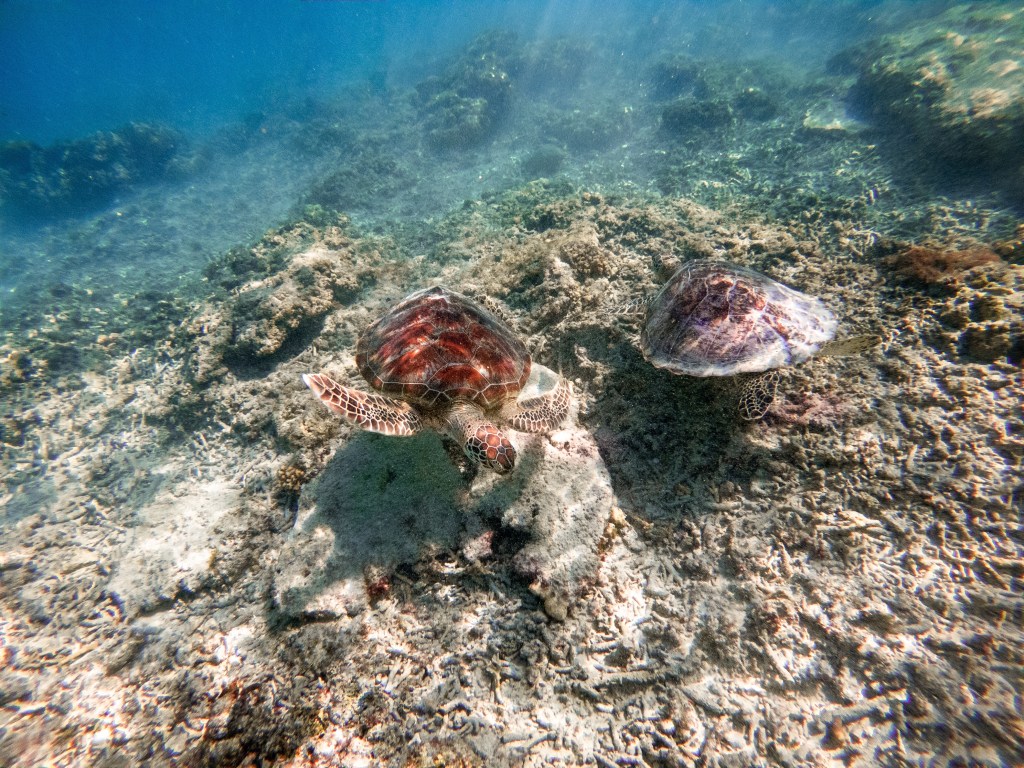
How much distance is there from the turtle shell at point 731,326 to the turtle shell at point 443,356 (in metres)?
1.42

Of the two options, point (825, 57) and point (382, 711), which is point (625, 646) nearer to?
point (382, 711)

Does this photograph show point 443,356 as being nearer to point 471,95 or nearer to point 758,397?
point 758,397

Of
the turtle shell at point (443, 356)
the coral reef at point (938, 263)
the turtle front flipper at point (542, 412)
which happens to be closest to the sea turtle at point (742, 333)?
the turtle front flipper at point (542, 412)

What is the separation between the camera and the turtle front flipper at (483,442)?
284 cm

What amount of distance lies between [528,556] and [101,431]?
24.5ft

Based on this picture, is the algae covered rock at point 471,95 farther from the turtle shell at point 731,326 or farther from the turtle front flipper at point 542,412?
the turtle front flipper at point 542,412

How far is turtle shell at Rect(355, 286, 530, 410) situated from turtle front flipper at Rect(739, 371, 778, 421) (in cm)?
200

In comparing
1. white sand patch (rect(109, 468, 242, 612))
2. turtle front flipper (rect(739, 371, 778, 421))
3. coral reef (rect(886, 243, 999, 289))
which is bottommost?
white sand patch (rect(109, 468, 242, 612))

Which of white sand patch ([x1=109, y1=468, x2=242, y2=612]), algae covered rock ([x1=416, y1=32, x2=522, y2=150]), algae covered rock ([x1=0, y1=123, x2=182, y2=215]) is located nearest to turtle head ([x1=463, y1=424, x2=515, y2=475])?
white sand patch ([x1=109, y1=468, x2=242, y2=612])

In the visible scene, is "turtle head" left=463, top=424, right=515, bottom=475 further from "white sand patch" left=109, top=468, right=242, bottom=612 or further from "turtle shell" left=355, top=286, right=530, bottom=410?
"white sand patch" left=109, top=468, right=242, bottom=612

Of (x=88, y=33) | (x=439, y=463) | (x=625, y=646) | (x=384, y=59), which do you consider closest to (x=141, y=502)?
(x=439, y=463)

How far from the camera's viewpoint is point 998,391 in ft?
10.1

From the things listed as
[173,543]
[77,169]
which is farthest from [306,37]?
[173,543]

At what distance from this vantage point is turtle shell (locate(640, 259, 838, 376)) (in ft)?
10.7
